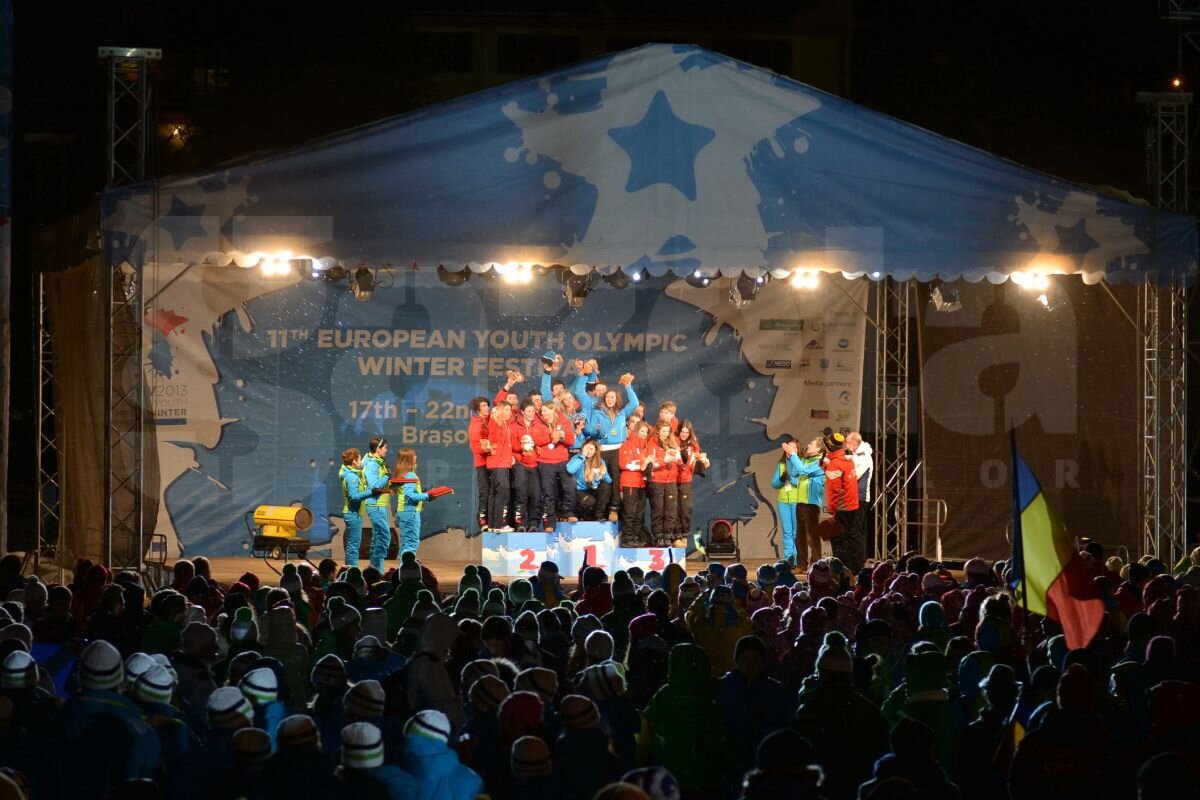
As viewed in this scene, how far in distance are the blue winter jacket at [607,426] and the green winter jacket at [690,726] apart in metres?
11.9

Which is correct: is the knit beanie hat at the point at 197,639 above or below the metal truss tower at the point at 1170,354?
below

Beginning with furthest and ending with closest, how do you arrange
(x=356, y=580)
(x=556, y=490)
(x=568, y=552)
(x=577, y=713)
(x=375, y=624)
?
(x=556, y=490) < (x=568, y=552) < (x=356, y=580) < (x=375, y=624) < (x=577, y=713)

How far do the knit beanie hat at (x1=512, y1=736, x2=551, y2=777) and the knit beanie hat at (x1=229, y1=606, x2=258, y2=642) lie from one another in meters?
3.63

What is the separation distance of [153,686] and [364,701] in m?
1.09

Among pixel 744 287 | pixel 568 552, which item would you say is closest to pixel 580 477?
pixel 568 552

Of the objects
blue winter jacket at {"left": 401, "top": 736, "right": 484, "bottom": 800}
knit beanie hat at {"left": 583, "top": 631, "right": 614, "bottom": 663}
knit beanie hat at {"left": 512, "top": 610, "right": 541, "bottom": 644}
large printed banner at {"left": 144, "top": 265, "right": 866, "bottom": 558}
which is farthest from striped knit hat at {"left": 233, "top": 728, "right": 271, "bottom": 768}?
large printed banner at {"left": 144, "top": 265, "right": 866, "bottom": 558}

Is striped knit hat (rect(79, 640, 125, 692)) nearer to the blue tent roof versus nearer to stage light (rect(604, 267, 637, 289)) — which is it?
the blue tent roof

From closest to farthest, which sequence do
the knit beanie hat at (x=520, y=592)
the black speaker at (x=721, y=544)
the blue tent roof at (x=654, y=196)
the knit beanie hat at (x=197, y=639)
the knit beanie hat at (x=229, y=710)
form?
1. the knit beanie hat at (x=229, y=710)
2. the knit beanie hat at (x=197, y=639)
3. the knit beanie hat at (x=520, y=592)
4. the blue tent roof at (x=654, y=196)
5. the black speaker at (x=721, y=544)

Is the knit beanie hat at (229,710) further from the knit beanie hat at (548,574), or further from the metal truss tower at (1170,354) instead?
the metal truss tower at (1170,354)

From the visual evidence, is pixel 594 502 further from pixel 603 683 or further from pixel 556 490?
pixel 603 683

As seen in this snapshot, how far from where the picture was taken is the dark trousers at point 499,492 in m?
18.4

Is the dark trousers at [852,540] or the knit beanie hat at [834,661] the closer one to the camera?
the knit beanie hat at [834,661]

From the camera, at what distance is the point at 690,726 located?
7059mm

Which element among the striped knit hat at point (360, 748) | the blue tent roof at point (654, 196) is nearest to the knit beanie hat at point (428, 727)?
the striped knit hat at point (360, 748)
